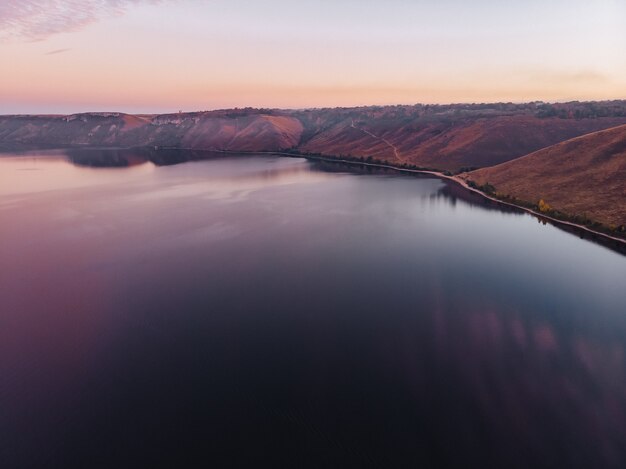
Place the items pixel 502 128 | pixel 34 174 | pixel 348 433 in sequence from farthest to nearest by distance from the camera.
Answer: pixel 502 128, pixel 34 174, pixel 348 433

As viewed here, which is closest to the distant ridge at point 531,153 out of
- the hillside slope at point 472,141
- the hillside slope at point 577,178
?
the hillside slope at point 577,178

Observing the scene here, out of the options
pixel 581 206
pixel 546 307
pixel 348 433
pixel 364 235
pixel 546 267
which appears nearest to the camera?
pixel 348 433

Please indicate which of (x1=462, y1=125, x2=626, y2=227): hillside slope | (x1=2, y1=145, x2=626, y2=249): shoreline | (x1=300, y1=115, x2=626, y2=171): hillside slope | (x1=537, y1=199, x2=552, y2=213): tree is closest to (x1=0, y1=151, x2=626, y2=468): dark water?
(x1=2, y1=145, x2=626, y2=249): shoreline

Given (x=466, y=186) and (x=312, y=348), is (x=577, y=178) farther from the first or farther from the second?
(x=312, y=348)

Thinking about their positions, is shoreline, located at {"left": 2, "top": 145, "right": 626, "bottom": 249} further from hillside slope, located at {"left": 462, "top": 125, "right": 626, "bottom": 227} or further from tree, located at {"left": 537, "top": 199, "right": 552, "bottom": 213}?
hillside slope, located at {"left": 462, "top": 125, "right": 626, "bottom": 227}

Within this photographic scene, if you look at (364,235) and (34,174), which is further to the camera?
(34,174)

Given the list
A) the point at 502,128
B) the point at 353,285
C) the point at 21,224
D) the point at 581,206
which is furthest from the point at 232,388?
the point at 502,128

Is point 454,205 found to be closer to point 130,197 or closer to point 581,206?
point 581,206
